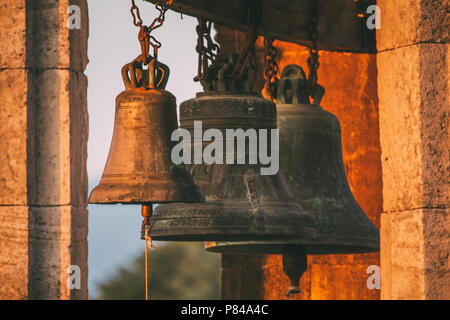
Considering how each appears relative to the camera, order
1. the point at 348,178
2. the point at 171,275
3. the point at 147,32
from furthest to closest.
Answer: the point at 171,275
the point at 348,178
the point at 147,32

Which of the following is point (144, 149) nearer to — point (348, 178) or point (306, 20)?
point (306, 20)

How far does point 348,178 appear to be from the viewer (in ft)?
27.6

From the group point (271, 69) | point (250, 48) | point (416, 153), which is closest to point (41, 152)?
point (250, 48)

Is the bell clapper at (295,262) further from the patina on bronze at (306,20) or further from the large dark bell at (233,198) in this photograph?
the patina on bronze at (306,20)

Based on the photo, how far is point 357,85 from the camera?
8.52 m

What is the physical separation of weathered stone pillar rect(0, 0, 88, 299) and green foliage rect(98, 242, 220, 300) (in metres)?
27.1

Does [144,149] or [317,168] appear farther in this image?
[317,168]

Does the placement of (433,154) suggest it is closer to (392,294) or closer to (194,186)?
(392,294)

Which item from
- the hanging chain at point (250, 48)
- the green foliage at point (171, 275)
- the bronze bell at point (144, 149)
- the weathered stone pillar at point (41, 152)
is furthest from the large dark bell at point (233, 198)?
the green foliage at point (171, 275)

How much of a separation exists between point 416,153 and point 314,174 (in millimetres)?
564

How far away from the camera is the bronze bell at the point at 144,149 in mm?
5582

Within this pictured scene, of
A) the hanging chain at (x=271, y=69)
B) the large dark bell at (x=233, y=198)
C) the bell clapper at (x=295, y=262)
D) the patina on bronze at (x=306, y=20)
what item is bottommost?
the bell clapper at (x=295, y=262)

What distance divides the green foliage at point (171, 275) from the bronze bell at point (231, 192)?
88.9 feet
